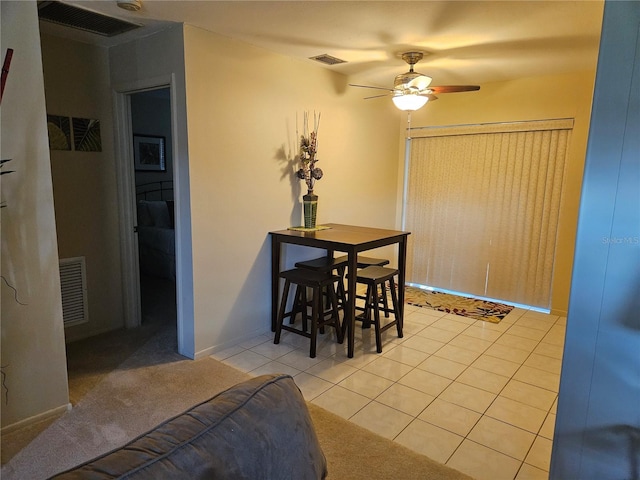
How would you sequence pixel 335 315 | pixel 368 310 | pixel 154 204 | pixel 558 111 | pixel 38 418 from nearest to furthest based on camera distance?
pixel 38 418, pixel 335 315, pixel 368 310, pixel 558 111, pixel 154 204

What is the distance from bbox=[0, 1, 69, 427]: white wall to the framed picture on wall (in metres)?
3.82

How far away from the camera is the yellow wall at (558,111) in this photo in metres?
3.91

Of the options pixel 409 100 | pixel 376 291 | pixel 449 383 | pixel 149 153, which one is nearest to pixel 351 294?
pixel 376 291

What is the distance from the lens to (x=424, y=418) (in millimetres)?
2396

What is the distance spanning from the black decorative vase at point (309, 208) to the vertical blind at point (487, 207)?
1.93 meters

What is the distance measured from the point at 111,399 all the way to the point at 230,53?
2.55 m

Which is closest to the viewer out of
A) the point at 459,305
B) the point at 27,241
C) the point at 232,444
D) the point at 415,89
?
the point at 232,444

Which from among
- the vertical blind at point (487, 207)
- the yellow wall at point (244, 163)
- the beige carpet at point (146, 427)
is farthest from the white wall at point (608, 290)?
the vertical blind at point (487, 207)

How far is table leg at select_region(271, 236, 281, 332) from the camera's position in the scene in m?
3.56

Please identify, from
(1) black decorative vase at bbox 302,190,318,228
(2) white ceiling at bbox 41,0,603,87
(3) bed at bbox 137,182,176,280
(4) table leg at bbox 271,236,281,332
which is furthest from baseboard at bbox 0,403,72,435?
(3) bed at bbox 137,182,176,280

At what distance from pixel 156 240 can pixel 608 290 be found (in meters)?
4.88

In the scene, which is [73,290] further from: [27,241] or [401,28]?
[401,28]

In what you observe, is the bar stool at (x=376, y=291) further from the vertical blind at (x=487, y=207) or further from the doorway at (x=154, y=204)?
the doorway at (x=154, y=204)

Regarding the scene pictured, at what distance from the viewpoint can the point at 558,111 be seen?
4.03m
